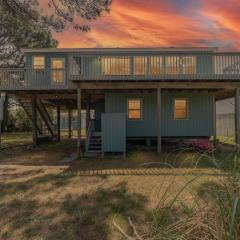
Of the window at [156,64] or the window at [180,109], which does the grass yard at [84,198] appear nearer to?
the window at [156,64]

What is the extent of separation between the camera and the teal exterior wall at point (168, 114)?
2122 cm

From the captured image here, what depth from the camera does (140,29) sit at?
18.1 m

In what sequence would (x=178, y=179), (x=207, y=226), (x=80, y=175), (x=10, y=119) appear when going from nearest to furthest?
1. (x=207, y=226)
2. (x=178, y=179)
3. (x=80, y=175)
4. (x=10, y=119)

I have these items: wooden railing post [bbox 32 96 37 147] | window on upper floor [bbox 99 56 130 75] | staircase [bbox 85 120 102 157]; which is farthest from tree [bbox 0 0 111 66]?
wooden railing post [bbox 32 96 37 147]

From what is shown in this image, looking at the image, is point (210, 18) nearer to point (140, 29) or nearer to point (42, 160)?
point (140, 29)

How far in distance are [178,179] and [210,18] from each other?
15.1 ft

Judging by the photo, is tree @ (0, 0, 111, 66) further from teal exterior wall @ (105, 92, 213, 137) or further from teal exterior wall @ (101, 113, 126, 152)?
teal exterior wall @ (105, 92, 213, 137)

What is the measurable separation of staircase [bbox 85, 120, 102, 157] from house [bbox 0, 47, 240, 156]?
0.16 feet

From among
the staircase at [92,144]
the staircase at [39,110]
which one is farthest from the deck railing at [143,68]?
the staircase at [39,110]

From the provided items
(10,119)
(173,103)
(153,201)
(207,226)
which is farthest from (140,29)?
(10,119)

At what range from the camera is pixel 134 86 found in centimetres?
1820

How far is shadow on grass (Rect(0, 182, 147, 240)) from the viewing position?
24.0ft

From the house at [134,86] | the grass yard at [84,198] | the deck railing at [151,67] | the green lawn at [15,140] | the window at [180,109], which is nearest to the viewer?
the grass yard at [84,198]

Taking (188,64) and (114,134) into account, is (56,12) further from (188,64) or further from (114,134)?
(188,64)
